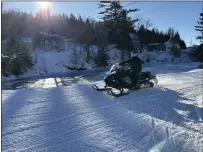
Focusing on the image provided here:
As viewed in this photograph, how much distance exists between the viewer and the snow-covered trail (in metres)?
3.75

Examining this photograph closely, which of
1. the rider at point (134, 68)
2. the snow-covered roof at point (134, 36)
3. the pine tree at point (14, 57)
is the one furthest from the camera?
the snow-covered roof at point (134, 36)

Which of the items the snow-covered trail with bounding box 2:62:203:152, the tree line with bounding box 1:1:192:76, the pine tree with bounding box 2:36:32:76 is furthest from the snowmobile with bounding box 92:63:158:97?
the tree line with bounding box 1:1:192:76

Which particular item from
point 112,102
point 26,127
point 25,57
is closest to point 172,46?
point 25,57

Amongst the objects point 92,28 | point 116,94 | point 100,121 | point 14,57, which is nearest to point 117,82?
point 116,94

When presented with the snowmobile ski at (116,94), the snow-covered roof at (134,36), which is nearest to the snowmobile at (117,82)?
the snowmobile ski at (116,94)

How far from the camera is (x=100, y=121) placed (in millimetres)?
4730

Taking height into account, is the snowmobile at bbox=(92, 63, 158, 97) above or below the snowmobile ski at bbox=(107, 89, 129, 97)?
above

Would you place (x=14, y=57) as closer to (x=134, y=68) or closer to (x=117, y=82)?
(x=134, y=68)

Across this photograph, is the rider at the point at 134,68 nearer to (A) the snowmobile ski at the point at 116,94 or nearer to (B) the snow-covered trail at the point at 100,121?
(A) the snowmobile ski at the point at 116,94

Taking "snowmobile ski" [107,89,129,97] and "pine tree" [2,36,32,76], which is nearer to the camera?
"snowmobile ski" [107,89,129,97]

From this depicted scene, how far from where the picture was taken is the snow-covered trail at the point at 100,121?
148 inches

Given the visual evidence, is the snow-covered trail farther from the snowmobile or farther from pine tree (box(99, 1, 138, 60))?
pine tree (box(99, 1, 138, 60))

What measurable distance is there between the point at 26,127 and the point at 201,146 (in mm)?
2614

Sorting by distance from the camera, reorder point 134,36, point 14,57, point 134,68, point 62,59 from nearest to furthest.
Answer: point 134,68 < point 14,57 < point 62,59 < point 134,36
